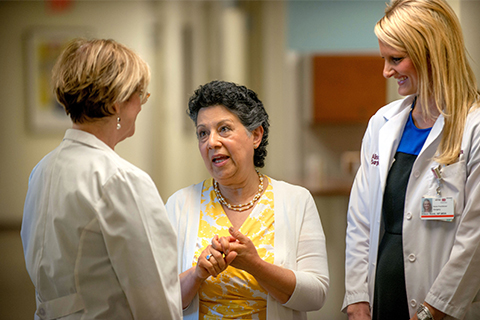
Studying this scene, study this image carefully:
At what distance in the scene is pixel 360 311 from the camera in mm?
1480

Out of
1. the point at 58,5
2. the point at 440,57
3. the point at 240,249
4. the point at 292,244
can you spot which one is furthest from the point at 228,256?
the point at 58,5

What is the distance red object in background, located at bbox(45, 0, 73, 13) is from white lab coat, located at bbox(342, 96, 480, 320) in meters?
3.37

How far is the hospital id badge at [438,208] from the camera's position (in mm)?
1322

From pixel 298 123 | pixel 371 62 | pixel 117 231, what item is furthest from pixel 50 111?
pixel 117 231

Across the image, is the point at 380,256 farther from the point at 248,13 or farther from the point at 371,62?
the point at 248,13

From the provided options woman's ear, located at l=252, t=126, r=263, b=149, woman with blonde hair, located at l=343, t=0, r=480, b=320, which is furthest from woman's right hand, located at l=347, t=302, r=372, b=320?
woman's ear, located at l=252, t=126, r=263, b=149

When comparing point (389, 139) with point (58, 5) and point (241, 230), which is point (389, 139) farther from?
point (58, 5)

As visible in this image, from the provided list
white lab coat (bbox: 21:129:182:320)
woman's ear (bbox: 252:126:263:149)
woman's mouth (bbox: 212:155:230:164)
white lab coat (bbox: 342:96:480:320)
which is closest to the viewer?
white lab coat (bbox: 21:129:182:320)

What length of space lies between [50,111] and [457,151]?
351 cm

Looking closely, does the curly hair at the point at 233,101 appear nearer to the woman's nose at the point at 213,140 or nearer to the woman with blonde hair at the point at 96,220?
the woman's nose at the point at 213,140

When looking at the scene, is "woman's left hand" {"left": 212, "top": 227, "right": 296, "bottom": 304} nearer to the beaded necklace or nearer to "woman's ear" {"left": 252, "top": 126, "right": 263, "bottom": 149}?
the beaded necklace

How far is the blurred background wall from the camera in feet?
11.9

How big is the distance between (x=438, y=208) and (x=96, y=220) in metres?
1.03

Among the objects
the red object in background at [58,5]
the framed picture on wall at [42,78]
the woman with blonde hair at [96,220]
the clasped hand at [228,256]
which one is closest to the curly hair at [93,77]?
the woman with blonde hair at [96,220]
